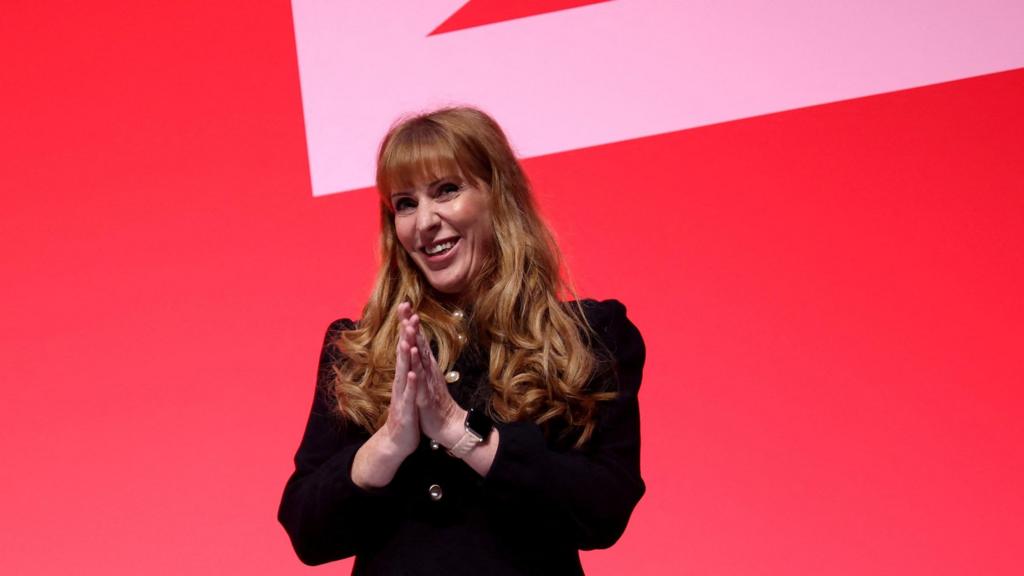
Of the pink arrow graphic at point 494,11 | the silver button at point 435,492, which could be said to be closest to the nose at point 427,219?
the silver button at point 435,492

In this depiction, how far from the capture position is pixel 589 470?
165cm

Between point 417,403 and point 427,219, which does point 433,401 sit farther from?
point 427,219

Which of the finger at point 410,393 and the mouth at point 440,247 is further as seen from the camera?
the mouth at point 440,247

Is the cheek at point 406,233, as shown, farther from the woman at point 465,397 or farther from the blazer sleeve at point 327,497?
the blazer sleeve at point 327,497

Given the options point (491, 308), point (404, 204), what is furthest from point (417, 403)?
point (404, 204)

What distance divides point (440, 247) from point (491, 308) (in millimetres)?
128

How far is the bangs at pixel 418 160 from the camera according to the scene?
5.95 feet

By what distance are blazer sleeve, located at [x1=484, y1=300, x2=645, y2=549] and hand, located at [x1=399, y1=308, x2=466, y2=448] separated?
0.07 meters

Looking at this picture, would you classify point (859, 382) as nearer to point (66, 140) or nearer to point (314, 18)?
point (314, 18)

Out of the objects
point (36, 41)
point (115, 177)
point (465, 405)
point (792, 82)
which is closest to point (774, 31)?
point (792, 82)

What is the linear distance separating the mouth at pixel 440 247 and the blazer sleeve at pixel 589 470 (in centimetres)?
28

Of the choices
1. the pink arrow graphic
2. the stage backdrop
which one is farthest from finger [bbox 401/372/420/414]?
the pink arrow graphic

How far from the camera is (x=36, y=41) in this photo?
9.29ft

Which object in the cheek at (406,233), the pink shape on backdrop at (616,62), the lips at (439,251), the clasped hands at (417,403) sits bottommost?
A: the clasped hands at (417,403)
